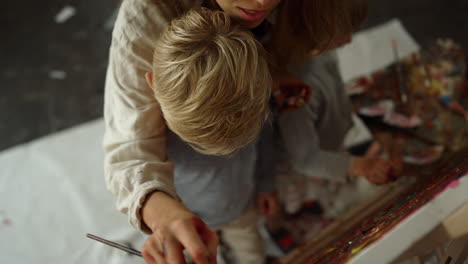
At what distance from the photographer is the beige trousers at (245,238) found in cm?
60

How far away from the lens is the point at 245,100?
349 mm

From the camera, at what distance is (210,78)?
0.33m

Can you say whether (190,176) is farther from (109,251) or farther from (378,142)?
(378,142)

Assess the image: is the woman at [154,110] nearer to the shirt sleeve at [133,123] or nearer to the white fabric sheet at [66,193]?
the shirt sleeve at [133,123]

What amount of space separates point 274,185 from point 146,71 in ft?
1.26

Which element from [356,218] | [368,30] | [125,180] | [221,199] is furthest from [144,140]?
[368,30]

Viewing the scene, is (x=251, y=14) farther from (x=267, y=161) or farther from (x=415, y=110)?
(x=415, y=110)

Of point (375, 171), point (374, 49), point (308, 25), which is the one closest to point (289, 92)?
point (308, 25)

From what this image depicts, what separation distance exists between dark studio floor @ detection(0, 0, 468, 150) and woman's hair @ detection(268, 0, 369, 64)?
60cm

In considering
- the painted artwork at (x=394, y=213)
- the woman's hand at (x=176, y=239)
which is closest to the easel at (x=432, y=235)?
the painted artwork at (x=394, y=213)

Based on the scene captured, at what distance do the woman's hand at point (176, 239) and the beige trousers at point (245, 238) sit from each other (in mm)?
269

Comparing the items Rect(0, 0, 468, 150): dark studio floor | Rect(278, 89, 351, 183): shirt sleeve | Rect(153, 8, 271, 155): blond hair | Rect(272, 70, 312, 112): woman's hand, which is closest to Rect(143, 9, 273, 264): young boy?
Rect(153, 8, 271, 155): blond hair

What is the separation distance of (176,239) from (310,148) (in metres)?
0.39

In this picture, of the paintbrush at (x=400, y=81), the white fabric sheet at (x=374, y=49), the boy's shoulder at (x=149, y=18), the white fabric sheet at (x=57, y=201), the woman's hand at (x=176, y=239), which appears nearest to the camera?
the woman's hand at (x=176, y=239)
